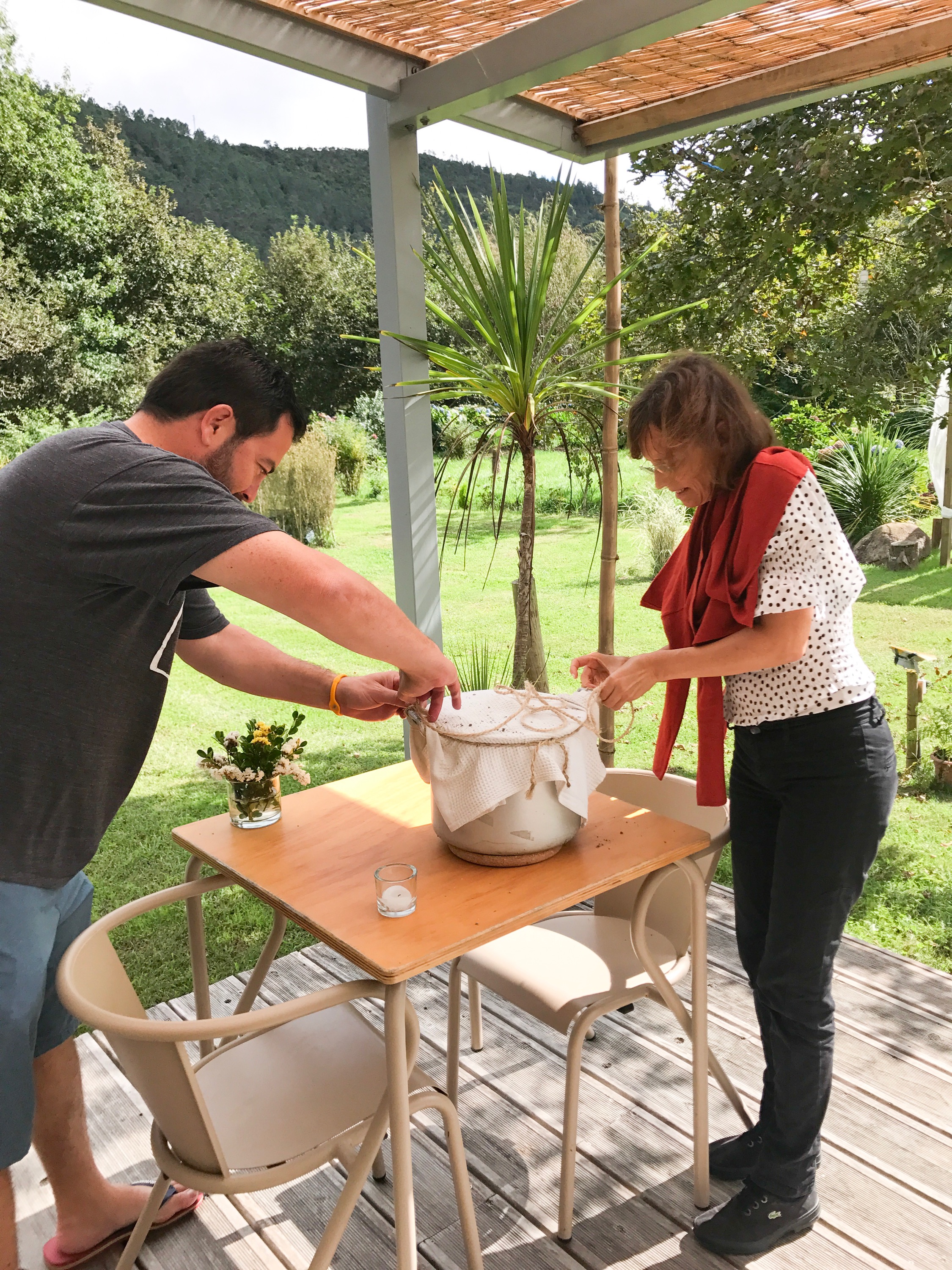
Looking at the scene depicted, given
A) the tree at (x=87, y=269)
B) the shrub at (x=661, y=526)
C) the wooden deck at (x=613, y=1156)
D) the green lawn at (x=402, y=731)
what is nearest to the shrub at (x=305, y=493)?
the green lawn at (x=402, y=731)

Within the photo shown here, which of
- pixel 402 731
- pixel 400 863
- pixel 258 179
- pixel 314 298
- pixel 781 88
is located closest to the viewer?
pixel 400 863

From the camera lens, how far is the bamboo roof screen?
2.38 metres

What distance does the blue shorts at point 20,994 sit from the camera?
149 centimetres

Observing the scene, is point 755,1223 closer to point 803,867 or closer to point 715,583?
point 803,867

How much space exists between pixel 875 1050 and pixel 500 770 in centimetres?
149

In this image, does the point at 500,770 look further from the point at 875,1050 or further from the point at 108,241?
the point at 108,241

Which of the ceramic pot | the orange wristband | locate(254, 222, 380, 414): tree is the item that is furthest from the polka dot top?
locate(254, 222, 380, 414): tree

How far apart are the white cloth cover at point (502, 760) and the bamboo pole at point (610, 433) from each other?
1726mm

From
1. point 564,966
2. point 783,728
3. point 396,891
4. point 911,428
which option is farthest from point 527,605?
point 911,428

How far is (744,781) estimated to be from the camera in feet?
6.02

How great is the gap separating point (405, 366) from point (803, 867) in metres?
1.95

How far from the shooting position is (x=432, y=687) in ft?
5.21

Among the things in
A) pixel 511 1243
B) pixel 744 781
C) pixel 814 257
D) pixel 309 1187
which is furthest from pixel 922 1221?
pixel 814 257

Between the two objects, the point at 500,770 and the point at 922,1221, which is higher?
the point at 500,770
